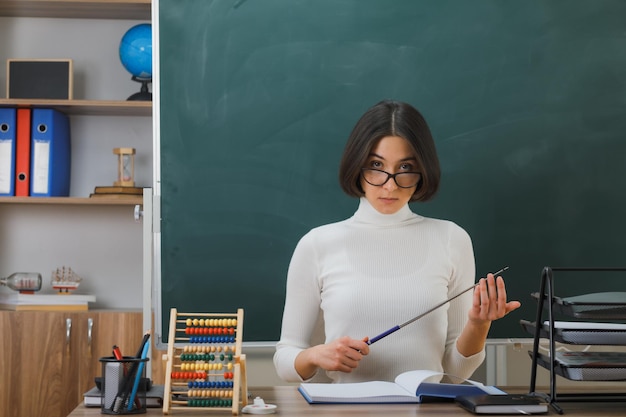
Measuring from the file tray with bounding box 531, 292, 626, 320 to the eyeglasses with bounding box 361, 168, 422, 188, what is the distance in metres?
0.52

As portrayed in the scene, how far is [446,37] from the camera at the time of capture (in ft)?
9.18

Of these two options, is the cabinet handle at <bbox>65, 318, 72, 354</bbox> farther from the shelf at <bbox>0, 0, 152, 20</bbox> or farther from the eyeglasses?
the eyeglasses

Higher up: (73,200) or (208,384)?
(73,200)

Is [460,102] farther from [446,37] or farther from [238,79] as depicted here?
[238,79]

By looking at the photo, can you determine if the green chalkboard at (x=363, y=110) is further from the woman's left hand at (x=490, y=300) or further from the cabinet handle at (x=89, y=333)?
the woman's left hand at (x=490, y=300)

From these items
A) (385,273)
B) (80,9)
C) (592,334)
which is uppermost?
(80,9)

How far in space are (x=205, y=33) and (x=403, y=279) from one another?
118cm

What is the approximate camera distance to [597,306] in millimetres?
1657

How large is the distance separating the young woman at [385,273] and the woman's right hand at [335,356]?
4 cm

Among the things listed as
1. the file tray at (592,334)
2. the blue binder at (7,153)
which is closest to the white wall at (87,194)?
the blue binder at (7,153)

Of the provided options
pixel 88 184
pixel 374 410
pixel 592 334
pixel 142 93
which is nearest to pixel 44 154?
pixel 88 184

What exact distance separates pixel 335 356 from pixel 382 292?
0.32 metres

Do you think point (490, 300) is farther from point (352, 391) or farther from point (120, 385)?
point (120, 385)

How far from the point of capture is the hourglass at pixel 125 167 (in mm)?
3327
